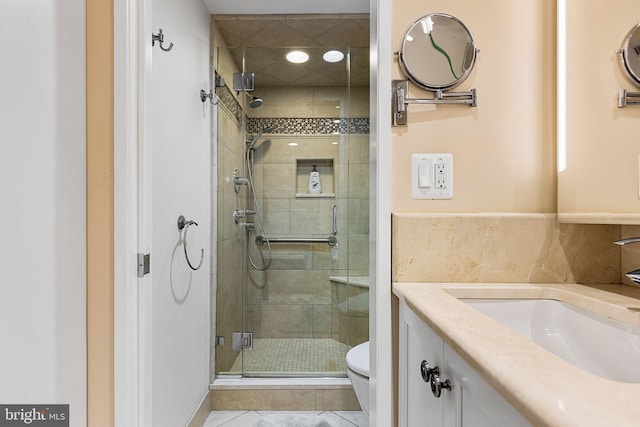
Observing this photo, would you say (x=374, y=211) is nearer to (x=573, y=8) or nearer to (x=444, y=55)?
(x=444, y=55)

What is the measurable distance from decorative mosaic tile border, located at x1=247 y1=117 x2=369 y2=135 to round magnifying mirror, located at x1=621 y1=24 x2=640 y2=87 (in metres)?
1.70

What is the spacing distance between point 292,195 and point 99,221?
167 cm

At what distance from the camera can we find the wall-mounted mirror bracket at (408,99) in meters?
1.04

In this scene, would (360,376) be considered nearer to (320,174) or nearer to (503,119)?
(503,119)

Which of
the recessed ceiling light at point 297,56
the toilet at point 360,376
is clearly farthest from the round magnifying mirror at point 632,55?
the recessed ceiling light at point 297,56

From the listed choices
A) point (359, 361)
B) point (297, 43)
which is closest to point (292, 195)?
point (297, 43)

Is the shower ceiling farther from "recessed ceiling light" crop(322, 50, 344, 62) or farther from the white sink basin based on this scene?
the white sink basin

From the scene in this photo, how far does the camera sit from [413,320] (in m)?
0.87

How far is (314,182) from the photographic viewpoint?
2.61 m

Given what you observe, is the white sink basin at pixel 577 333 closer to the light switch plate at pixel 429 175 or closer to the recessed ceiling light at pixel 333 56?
the light switch plate at pixel 429 175

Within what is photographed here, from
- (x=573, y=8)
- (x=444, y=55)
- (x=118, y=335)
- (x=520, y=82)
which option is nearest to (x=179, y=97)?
(x=118, y=335)

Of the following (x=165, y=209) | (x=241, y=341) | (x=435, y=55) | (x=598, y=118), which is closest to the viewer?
(x=598, y=118)

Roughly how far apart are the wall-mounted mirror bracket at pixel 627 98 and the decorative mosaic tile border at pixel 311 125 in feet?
5.59

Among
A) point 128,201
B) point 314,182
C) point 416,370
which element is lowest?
point 416,370
